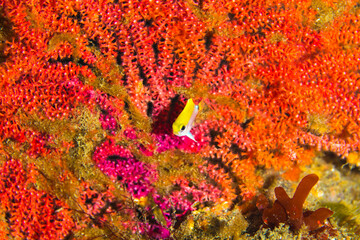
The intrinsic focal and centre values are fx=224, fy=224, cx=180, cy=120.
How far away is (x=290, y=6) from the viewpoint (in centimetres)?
275

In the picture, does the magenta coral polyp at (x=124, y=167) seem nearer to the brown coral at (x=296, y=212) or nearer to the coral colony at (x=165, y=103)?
the coral colony at (x=165, y=103)

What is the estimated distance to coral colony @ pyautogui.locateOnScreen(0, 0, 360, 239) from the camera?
8.95 ft

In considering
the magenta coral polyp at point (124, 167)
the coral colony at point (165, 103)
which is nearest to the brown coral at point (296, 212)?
the coral colony at point (165, 103)

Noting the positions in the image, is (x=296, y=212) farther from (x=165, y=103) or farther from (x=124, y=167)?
(x=124, y=167)

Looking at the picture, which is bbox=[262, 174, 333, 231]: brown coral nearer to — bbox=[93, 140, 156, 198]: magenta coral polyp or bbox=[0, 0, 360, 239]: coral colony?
bbox=[0, 0, 360, 239]: coral colony

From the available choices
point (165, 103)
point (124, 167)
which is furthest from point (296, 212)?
point (124, 167)

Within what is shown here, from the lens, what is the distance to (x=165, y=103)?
9.65 ft

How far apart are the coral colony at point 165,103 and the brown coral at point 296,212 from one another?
0.5 inches

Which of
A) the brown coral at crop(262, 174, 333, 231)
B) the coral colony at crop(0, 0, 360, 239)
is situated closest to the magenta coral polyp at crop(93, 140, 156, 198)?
the coral colony at crop(0, 0, 360, 239)

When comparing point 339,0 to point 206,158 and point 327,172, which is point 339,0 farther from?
point 327,172

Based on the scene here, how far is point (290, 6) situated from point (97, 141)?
311 cm

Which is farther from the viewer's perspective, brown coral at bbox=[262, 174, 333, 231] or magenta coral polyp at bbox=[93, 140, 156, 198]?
magenta coral polyp at bbox=[93, 140, 156, 198]

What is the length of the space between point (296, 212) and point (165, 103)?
2158 mm

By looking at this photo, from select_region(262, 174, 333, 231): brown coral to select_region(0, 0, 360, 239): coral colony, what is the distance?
0.01 meters
